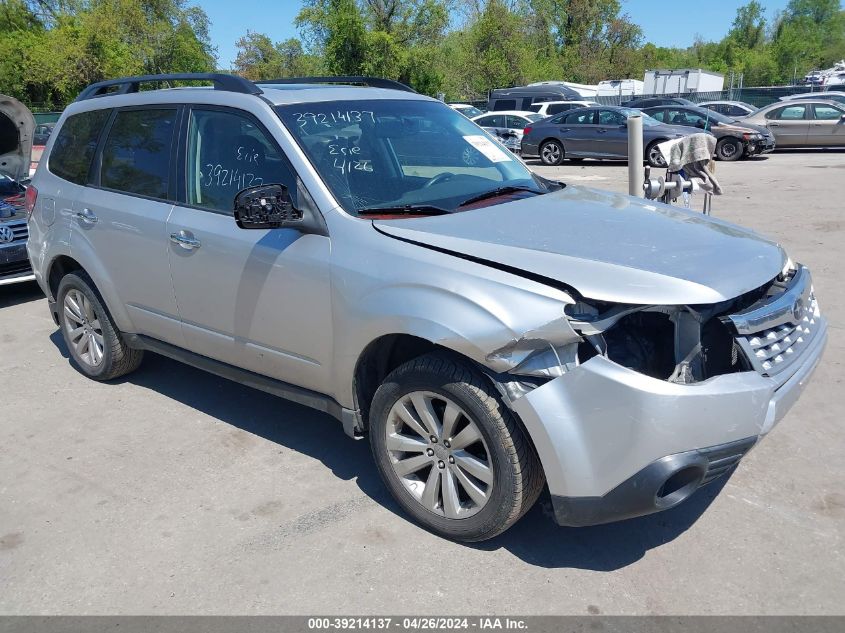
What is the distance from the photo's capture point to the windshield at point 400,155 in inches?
147

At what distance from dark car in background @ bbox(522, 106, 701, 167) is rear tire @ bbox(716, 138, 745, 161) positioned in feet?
5.63

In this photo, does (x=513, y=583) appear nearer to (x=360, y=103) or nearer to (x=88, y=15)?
(x=360, y=103)

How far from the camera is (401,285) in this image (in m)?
3.21

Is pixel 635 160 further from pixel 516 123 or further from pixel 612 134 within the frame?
pixel 516 123

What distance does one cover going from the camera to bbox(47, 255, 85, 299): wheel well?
17.4 ft

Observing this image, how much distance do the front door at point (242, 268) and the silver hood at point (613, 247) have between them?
539 mm

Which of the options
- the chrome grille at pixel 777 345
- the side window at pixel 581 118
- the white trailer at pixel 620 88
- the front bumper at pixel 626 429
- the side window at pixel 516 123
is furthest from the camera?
the white trailer at pixel 620 88

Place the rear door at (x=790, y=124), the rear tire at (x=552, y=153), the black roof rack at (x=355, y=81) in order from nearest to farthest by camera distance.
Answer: the black roof rack at (x=355, y=81)
the rear tire at (x=552, y=153)
the rear door at (x=790, y=124)

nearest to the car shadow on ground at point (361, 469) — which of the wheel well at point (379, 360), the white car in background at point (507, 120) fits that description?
the wheel well at point (379, 360)

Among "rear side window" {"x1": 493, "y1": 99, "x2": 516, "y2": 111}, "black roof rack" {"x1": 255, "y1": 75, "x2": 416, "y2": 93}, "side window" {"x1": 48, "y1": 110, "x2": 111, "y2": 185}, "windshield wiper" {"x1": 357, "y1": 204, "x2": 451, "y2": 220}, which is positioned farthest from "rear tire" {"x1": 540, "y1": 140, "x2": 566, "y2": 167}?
"windshield wiper" {"x1": 357, "y1": 204, "x2": 451, "y2": 220}

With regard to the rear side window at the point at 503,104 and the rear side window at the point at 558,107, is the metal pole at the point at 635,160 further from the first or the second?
the rear side window at the point at 503,104

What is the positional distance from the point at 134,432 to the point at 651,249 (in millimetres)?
3204

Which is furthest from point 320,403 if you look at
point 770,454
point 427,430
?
point 770,454

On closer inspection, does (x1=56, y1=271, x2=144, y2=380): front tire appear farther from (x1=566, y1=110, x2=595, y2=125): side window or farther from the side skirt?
(x1=566, y1=110, x2=595, y2=125): side window
